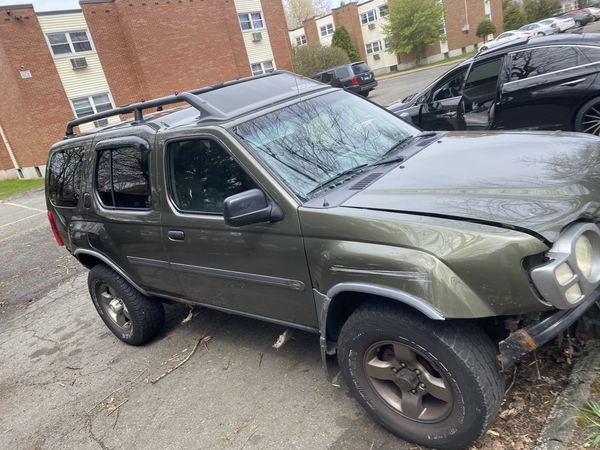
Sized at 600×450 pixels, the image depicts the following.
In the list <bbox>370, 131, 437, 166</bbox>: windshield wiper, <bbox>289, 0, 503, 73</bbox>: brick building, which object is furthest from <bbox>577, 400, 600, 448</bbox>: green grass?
<bbox>289, 0, 503, 73</bbox>: brick building

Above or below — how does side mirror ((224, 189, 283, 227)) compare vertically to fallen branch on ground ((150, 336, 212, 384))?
above

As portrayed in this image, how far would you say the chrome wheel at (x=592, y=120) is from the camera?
17.3ft

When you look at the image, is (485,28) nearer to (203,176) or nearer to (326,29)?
(326,29)

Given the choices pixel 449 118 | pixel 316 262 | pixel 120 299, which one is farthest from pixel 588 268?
pixel 449 118

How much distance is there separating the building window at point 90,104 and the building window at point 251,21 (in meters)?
9.83

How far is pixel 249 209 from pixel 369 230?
2.24 ft

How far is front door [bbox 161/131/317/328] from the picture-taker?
2709 millimetres

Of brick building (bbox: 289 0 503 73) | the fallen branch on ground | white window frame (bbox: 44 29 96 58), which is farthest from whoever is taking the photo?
brick building (bbox: 289 0 503 73)

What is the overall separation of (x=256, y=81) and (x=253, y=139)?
906mm

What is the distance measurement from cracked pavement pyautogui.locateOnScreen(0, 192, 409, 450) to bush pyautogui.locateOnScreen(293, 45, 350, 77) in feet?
100

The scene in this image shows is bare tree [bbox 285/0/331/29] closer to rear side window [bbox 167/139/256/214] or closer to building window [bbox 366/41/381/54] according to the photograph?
building window [bbox 366/41/381/54]

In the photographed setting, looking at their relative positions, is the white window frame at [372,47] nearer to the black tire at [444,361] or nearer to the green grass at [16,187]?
the green grass at [16,187]

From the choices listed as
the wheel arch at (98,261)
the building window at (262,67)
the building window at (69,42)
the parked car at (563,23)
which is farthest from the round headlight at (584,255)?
the parked car at (563,23)

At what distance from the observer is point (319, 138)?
3051 millimetres
